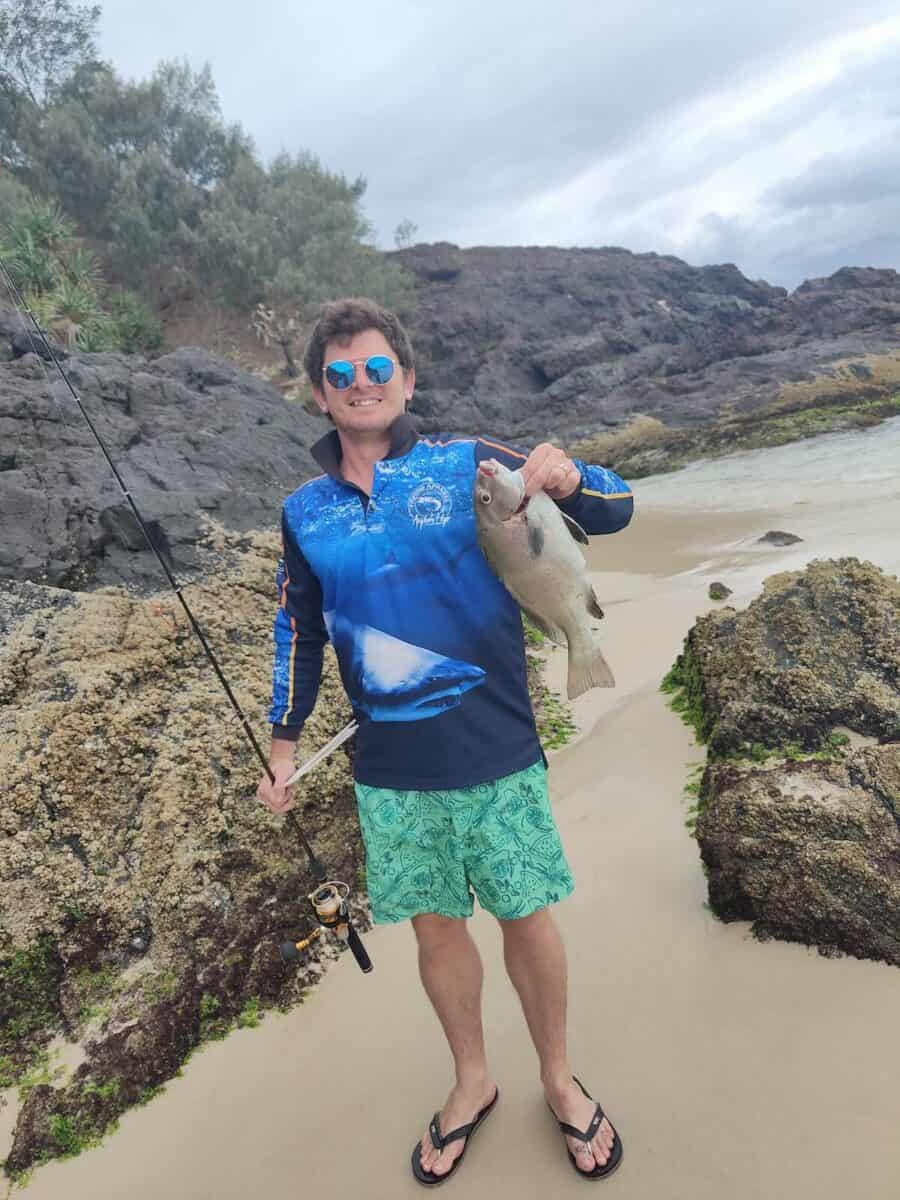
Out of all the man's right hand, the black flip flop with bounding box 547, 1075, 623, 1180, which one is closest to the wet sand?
the black flip flop with bounding box 547, 1075, 623, 1180

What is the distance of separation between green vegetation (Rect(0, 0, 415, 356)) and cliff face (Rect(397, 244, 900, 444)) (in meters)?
5.62

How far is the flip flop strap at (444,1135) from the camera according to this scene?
232 cm

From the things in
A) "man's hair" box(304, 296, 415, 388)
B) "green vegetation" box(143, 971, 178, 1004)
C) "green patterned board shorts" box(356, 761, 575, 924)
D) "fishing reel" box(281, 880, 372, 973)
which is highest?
"man's hair" box(304, 296, 415, 388)

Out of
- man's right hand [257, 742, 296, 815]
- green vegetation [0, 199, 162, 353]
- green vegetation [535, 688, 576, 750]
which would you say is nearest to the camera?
man's right hand [257, 742, 296, 815]

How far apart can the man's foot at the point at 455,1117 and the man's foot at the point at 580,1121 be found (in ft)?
0.71

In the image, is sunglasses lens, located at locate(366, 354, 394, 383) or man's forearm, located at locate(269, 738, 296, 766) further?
man's forearm, located at locate(269, 738, 296, 766)

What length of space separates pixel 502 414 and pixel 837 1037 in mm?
29468

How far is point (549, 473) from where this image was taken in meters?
2.04

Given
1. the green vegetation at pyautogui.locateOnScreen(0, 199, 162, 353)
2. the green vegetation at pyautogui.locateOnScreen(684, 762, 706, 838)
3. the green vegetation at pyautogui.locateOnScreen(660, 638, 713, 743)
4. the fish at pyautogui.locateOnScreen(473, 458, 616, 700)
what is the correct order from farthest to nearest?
1. the green vegetation at pyautogui.locateOnScreen(0, 199, 162, 353)
2. the green vegetation at pyautogui.locateOnScreen(660, 638, 713, 743)
3. the green vegetation at pyautogui.locateOnScreen(684, 762, 706, 838)
4. the fish at pyautogui.locateOnScreen(473, 458, 616, 700)

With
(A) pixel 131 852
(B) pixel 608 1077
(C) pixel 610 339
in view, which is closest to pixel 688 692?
(B) pixel 608 1077

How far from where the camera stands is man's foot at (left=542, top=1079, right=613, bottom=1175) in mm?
2182

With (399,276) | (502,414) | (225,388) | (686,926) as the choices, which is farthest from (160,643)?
(399,276)

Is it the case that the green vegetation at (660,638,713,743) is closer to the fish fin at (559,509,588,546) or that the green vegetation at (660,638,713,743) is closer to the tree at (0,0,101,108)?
the fish fin at (559,509,588,546)

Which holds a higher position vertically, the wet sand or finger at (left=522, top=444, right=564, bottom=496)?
finger at (left=522, top=444, right=564, bottom=496)
